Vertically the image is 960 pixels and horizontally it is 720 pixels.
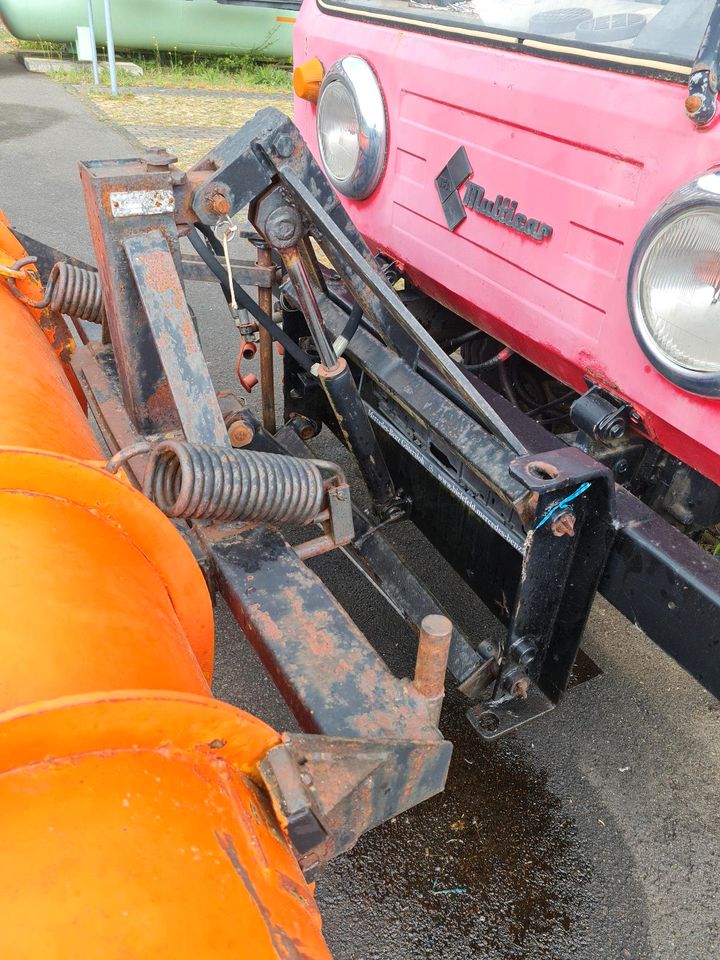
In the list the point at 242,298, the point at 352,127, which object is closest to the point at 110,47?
the point at 352,127

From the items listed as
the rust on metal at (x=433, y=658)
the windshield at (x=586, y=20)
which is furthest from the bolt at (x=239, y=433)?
the windshield at (x=586, y=20)

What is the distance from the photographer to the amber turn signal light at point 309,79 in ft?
7.55

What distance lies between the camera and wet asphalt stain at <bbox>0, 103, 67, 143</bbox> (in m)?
7.61

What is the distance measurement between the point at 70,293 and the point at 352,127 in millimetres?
896

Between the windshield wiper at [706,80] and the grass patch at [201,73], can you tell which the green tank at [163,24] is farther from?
the windshield wiper at [706,80]

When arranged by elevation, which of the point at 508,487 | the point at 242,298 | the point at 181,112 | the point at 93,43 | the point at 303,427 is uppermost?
the point at 242,298

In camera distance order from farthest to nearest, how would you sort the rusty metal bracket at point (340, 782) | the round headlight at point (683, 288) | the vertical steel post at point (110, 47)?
the vertical steel post at point (110, 47) < the round headlight at point (683, 288) < the rusty metal bracket at point (340, 782)

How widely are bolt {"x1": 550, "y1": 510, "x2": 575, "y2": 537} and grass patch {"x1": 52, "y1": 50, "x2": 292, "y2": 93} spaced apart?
34.2ft

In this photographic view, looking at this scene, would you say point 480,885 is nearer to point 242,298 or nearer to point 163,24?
point 242,298

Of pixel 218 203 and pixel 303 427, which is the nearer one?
pixel 218 203

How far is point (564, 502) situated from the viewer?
1434mm

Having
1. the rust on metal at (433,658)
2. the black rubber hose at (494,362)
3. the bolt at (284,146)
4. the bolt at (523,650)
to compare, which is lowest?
the bolt at (523,650)

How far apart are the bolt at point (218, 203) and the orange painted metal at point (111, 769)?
2.69 feet

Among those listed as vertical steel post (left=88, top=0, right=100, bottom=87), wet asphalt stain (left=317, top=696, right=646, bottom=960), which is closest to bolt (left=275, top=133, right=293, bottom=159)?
wet asphalt stain (left=317, top=696, right=646, bottom=960)
